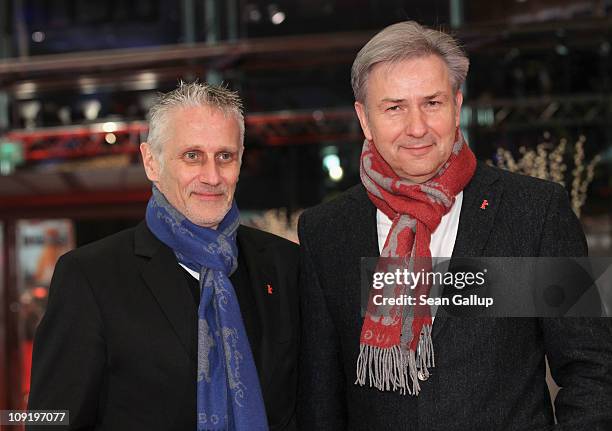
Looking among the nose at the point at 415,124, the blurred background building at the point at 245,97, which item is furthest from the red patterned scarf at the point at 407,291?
the blurred background building at the point at 245,97

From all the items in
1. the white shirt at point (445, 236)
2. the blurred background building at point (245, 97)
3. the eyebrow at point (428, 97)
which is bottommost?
the white shirt at point (445, 236)

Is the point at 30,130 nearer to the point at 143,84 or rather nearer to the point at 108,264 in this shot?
the point at 143,84

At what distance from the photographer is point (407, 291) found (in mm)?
1784

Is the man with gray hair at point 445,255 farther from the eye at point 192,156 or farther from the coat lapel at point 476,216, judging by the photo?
the eye at point 192,156

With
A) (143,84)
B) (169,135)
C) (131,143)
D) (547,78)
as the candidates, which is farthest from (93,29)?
(169,135)

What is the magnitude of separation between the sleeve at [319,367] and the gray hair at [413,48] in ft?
1.65

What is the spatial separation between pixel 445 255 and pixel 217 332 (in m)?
0.54

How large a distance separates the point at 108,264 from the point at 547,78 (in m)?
5.46

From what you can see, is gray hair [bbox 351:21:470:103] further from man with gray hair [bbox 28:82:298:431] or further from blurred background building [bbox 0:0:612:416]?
blurred background building [bbox 0:0:612:416]

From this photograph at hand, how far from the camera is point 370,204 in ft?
6.38

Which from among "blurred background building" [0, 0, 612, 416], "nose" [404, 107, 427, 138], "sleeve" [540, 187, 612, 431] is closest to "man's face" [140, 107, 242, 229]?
"nose" [404, 107, 427, 138]

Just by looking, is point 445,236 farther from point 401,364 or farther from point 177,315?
point 177,315

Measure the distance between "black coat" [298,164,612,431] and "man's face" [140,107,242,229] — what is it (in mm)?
360

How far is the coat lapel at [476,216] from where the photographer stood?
1.75m
